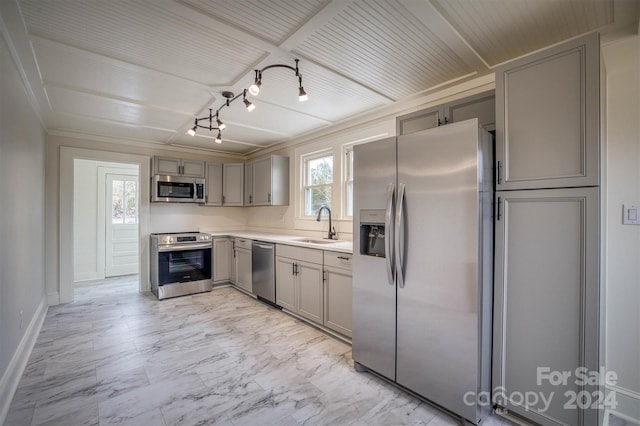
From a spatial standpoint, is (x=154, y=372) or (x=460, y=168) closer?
(x=460, y=168)

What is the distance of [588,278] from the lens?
1544mm

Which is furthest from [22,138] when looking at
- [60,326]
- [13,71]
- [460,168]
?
[460,168]

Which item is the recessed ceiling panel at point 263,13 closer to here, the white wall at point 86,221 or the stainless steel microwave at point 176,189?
the stainless steel microwave at point 176,189

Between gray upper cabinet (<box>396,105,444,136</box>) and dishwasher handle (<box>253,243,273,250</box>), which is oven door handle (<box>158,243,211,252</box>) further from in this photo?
gray upper cabinet (<box>396,105,444,136</box>)

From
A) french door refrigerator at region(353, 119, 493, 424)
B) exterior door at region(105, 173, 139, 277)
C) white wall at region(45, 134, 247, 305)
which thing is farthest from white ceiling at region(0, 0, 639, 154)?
exterior door at region(105, 173, 139, 277)

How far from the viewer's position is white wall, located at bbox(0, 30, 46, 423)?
1.95 metres

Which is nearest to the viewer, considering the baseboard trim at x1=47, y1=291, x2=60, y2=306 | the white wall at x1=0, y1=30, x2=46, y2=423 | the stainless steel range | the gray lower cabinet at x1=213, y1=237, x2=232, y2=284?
the white wall at x1=0, y1=30, x2=46, y2=423

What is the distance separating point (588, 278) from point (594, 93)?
969 mm

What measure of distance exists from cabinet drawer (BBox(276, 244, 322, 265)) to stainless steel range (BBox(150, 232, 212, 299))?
1.64 m

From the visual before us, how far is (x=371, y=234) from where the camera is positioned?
237 cm

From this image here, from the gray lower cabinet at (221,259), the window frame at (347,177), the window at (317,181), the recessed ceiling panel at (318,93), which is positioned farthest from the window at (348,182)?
the gray lower cabinet at (221,259)

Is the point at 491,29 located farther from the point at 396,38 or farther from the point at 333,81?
the point at 333,81

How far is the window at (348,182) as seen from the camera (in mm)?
3783

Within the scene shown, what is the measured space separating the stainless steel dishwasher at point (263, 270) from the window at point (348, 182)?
1.09m
